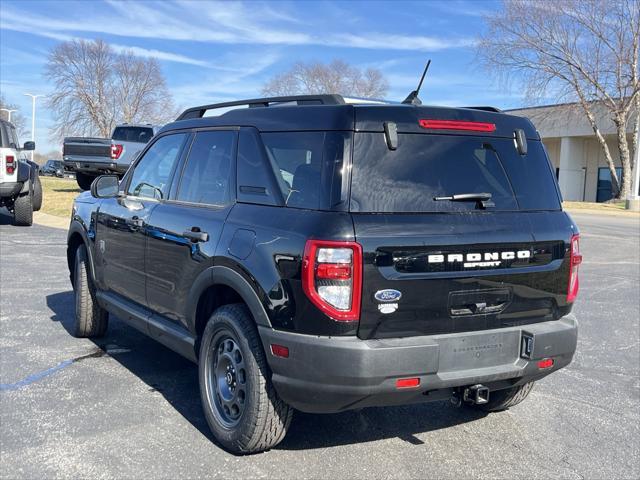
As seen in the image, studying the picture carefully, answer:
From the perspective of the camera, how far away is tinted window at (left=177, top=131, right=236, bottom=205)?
4105 mm

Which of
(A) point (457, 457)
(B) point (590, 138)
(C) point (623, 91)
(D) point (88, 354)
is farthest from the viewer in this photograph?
(B) point (590, 138)

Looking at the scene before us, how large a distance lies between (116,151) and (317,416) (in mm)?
14884

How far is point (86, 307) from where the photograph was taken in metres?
5.87

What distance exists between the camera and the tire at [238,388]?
3523 millimetres

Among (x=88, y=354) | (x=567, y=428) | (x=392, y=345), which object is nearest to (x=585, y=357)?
(x=567, y=428)

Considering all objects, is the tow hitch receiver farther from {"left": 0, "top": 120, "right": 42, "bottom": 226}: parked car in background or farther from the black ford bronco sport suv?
{"left": 0, "top": 120, "right": 42, "bottom": 226}: parked car in background

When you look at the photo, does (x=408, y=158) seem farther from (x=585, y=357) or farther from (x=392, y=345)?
(x=585, y=357)

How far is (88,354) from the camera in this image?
5.59 meters

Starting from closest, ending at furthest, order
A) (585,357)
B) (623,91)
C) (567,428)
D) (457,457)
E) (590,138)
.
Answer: (457,457), (567,428), (585,357), (623,91), (590,138)

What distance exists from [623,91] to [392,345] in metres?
37.5

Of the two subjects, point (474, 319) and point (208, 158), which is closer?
point (474, 319)

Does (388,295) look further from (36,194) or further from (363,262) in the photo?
(36,194)

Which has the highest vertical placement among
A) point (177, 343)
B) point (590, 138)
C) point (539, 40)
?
point (539, 40)

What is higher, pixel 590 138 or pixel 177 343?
pixel 590 138
